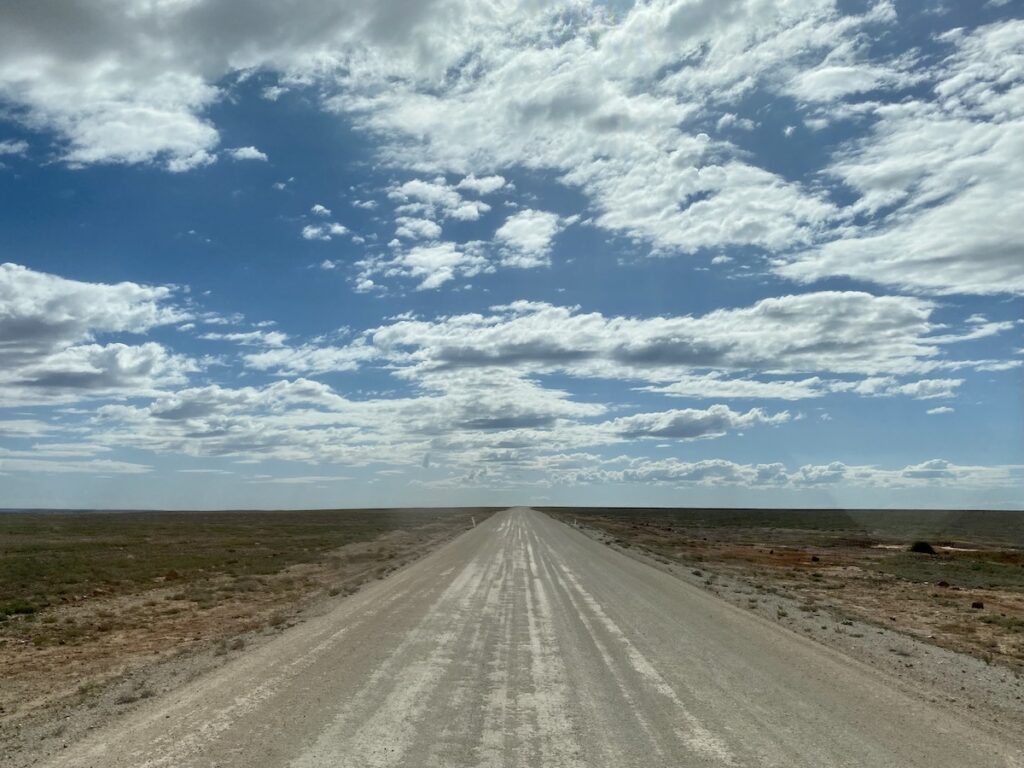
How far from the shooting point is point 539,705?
9.23 m

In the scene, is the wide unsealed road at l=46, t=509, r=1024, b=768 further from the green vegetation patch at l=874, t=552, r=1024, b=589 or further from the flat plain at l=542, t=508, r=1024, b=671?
the green vegetation patch at l=874, t=552, r=1024, b=589

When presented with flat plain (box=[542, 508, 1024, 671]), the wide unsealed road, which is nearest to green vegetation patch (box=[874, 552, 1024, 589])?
flat plain (box=[542, 508, 1024, 671])

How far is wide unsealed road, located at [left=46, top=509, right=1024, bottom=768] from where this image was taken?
7.47 m

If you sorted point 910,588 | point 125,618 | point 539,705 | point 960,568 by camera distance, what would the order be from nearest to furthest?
point 539,705 → point 125,618 → point 910,588 → point 960,568

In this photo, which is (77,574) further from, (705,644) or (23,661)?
(705,644)

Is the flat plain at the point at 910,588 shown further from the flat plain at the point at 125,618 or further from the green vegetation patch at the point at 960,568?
the flat plain at the point at 125,618

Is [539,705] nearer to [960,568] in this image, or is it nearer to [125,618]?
[125,618]

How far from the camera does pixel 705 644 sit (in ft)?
45.9

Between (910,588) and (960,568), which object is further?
(960,568)

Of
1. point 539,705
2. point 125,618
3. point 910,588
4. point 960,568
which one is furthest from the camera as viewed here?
point 960,568

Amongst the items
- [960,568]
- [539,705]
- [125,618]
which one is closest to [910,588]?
[960,568]

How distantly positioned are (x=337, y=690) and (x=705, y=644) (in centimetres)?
719

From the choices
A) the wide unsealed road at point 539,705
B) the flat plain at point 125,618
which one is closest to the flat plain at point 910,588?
the wide unsealed road at point 539,705

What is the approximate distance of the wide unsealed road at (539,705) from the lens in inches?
294
